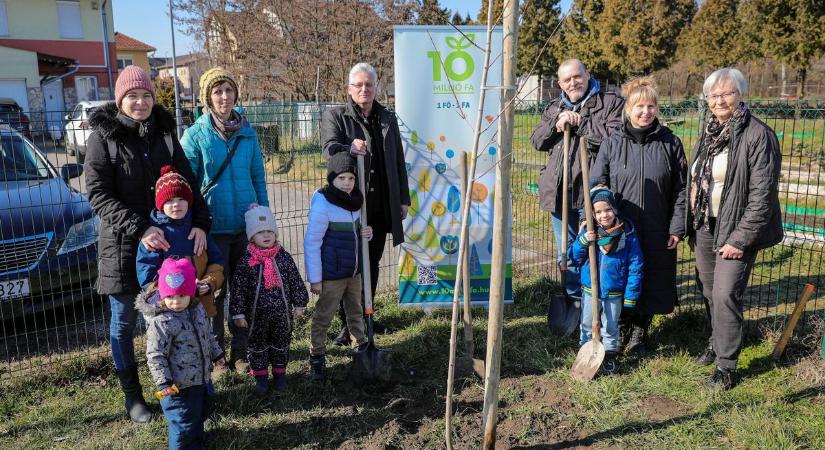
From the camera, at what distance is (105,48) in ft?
98.6

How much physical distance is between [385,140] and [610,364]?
2.15 m

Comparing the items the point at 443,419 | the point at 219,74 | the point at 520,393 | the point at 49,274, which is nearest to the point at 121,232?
the point at 219,74

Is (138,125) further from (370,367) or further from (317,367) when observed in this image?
(370,367)

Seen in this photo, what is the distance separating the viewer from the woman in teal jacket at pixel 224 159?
373cm

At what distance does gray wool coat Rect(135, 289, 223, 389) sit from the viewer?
2953 mm

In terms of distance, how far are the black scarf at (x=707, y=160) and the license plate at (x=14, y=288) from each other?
4.58 m

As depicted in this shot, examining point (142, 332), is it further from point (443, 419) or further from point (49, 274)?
point (443, 419)

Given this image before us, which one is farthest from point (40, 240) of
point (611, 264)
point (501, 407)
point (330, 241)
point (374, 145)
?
point (611, 264)

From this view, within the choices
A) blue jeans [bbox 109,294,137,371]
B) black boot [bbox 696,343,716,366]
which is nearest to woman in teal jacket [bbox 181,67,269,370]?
blue jeans [bbox 109,294,137,371]

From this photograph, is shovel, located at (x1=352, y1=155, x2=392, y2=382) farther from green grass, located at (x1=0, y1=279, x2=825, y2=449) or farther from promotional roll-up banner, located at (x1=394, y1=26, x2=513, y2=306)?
promotional roll-up banner, located at (x1=394, y1=26, x2=513, y2=306)

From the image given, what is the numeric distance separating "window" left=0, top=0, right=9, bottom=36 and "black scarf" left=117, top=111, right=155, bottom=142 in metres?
32.5

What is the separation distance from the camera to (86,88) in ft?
102

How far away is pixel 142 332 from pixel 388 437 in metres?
2.50

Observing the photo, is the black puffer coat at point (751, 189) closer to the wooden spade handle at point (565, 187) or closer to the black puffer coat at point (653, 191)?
the black puffer coat at point (653, 191)
